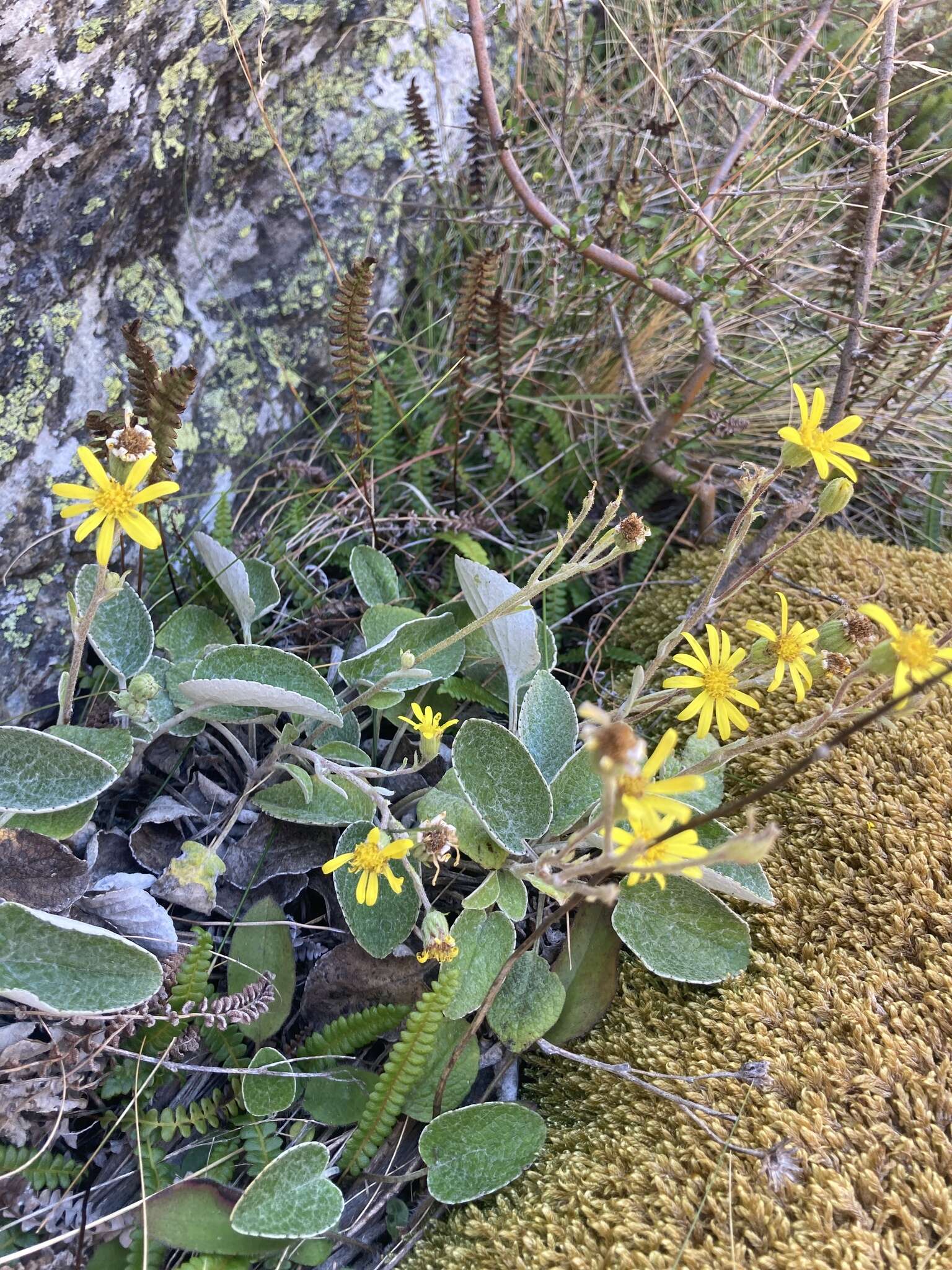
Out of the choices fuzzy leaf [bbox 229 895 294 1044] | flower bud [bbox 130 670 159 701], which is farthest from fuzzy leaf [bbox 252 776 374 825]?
flower bud [bbox 130 670 159 701]

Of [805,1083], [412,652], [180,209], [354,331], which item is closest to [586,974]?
[805,1083]

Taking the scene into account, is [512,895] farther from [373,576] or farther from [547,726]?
[373,576]

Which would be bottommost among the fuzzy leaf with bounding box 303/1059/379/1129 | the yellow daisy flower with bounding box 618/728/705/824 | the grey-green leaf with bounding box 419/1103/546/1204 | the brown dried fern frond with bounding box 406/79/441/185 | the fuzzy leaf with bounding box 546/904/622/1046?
the fuzzy leaf with bounding box 546/904/622/1046

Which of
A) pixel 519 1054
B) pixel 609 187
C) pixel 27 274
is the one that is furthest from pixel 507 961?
pixel 609 187

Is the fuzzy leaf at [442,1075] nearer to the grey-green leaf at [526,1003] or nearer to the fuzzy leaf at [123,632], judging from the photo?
the grey-green leaf at [526,1003]

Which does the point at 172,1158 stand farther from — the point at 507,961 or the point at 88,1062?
the point at 507,961

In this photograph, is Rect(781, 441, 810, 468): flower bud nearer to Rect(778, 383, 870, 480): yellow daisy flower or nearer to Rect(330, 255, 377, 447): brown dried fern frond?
Rect(778, 383, 870, 480): yellow daisy flower

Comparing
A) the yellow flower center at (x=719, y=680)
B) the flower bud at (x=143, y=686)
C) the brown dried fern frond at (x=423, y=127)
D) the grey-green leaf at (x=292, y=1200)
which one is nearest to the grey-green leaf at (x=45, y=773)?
the flower bud at (x=143, y=686)
